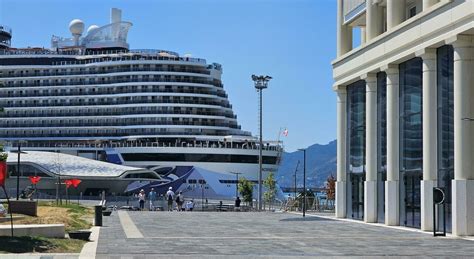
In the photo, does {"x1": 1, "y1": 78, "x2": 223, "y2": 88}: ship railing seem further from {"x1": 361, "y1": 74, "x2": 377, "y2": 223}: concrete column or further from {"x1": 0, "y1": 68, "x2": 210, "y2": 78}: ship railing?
{"x1": 361, "y1": 74, "x2": 377, "y2": 223}: concrete column

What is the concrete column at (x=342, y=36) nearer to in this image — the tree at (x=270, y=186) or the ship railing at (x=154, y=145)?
the tree at (x=270, y=186)

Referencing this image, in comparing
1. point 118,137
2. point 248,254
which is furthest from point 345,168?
point 118,137

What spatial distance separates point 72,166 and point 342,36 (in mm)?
54859

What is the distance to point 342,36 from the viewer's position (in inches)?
1587

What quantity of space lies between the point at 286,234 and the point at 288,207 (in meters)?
29.9

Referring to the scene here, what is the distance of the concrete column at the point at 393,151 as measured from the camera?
105 feet

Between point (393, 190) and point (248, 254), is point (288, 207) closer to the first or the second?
point (393, 190)

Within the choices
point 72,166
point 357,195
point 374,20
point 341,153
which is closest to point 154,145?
point 72,166

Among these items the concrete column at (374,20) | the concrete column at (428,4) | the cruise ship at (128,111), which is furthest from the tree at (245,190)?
the concrete column at (428,4)

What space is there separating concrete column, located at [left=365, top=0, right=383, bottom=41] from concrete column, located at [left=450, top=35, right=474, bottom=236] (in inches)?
343

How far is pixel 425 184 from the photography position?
2845cm

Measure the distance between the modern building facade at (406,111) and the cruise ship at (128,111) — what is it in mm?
56514

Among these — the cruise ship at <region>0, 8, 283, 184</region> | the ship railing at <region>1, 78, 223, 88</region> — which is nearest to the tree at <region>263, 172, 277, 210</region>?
the cruise ship at <region>0, 8, 283, 184</region>

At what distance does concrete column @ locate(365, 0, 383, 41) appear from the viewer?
3491 centimetres
